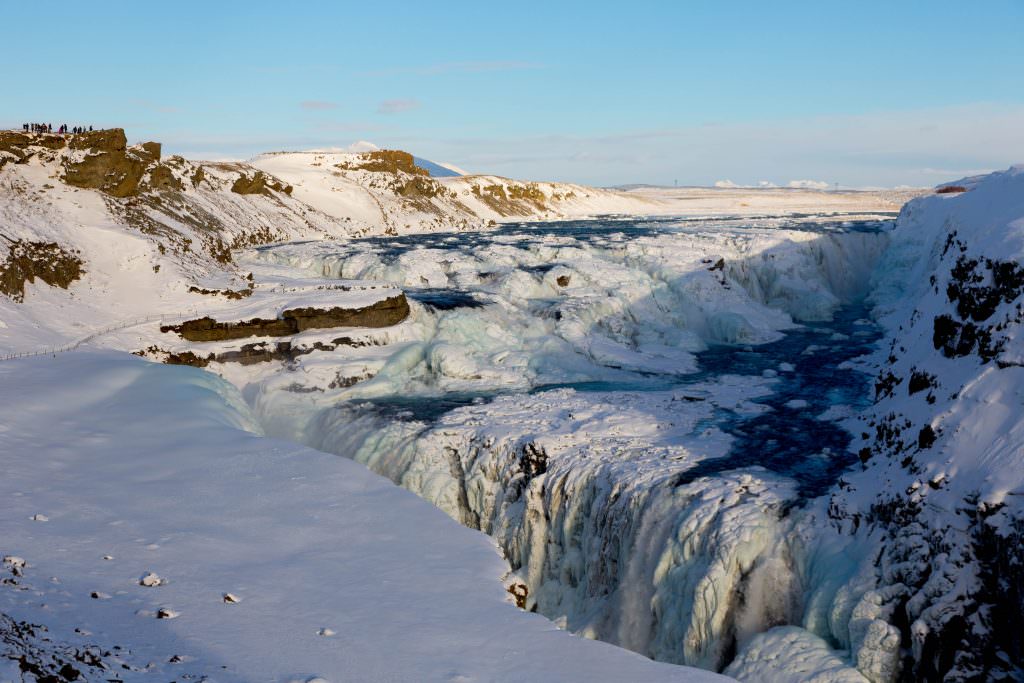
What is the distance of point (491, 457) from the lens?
60.3 feet

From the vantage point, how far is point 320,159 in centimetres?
6906

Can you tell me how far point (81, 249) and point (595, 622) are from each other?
928 inches

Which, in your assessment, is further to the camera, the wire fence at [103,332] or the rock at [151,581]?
the wire fence at [103,332]

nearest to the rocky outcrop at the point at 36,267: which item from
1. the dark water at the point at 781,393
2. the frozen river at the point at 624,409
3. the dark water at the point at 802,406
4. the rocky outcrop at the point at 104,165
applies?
the rocky outcrop at the point at 104,165

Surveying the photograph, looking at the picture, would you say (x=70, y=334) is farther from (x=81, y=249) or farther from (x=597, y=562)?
(x=597, y=562)

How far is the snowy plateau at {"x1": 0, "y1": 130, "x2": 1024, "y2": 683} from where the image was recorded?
28.1 ft

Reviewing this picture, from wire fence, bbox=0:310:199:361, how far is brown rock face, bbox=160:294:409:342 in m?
0.70

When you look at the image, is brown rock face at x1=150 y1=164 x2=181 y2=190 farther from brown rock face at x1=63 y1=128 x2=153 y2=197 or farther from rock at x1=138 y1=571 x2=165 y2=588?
rock at x1=138 y1=571 x2=165 y2=588

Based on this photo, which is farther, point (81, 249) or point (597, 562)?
point (81, 249)

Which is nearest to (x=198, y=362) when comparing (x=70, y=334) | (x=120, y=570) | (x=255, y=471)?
(x=70, y=334)

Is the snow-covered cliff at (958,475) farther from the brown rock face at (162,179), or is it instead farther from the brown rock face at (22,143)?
the brown rock face at (162,179)

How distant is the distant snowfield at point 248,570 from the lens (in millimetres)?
7613

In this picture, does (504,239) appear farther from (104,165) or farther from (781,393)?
(781,393)

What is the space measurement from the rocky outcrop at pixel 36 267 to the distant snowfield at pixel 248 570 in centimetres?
1342
